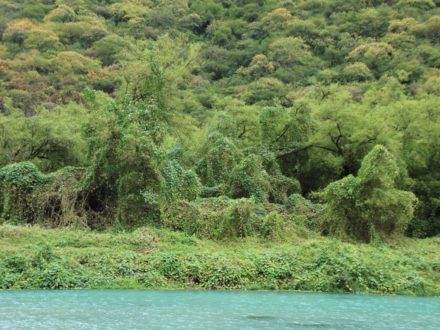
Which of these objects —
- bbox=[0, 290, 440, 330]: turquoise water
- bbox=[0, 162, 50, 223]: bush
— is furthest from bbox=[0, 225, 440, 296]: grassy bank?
bbox=[0, 162, 50, 223]: bush

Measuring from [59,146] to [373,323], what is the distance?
55.4 feet

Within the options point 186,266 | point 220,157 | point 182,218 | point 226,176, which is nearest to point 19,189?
point 182,218

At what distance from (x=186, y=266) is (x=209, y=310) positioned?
4014 millimetres

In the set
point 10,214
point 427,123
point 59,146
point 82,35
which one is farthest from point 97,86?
point 427,123

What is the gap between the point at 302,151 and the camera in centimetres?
2592

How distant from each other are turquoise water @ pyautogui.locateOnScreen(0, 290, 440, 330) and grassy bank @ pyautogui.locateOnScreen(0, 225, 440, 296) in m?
0.76

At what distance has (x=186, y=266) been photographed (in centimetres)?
1514

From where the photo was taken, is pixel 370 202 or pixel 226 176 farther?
pixel 226 176

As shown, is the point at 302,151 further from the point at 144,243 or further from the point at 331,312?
the point at 331,312

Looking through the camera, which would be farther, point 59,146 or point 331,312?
point 59,146

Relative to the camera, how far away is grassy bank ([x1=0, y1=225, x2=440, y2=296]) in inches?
566

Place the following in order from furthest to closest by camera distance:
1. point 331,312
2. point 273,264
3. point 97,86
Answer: point 97,86 < point 273,264 < point 331,312

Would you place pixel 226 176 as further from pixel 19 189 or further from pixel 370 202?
pixel 19 189

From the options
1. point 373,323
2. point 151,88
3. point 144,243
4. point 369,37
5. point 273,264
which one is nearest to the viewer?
point 373,323
